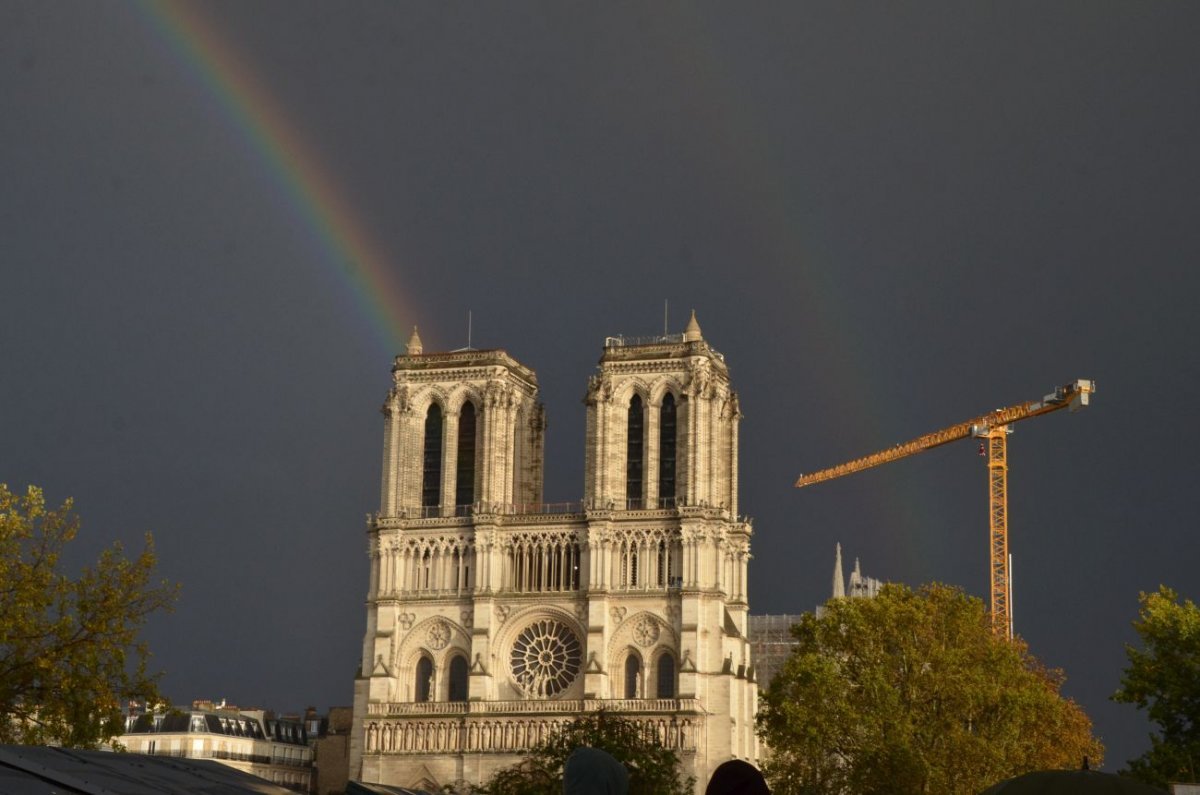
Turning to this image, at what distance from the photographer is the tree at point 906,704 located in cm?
6122

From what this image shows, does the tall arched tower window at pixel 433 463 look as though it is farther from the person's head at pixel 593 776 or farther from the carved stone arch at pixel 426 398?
the person's head at pixel 593 776

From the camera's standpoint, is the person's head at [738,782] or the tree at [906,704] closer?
the person's head at [738,782]

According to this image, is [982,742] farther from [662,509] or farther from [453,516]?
[453,516]

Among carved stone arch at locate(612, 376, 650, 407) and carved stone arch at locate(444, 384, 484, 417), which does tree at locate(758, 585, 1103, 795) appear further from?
carved stone arch at locate(444, 384, 484, 417)

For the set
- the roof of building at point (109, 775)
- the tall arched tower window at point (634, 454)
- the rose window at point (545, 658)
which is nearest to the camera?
the roof of building at point (109, 775)

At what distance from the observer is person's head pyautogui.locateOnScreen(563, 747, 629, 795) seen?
12273 millimetres

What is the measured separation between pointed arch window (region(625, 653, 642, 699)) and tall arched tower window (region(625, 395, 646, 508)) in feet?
25.0

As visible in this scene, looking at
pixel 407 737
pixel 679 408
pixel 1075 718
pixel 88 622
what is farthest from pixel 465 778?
pixel 88 622

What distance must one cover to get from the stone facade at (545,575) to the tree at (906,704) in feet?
68.8

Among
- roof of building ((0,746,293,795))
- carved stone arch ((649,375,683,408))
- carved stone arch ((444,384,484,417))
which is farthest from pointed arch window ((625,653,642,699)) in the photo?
roof of building ((0,746,293,795))

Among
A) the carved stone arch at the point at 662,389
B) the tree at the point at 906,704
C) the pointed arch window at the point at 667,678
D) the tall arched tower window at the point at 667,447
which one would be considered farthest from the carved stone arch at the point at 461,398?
the tree at the point at 906,704

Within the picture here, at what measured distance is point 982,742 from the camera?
60.2 m

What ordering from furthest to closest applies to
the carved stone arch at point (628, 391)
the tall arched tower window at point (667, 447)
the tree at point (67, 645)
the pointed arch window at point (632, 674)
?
the carved stone arch at point (628, 391)
the tall arched tower window at point (667, 447)
the pointed arch window at point (632, 674)
the tree at point (67, 645)

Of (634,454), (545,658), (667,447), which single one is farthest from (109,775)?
(634,454)
